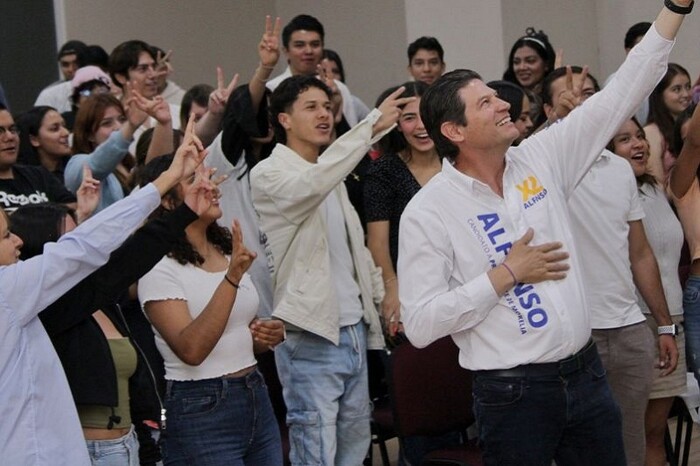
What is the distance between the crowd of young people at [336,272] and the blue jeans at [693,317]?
0.04 feet

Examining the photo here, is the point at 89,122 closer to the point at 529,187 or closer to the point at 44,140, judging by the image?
the point at 44,140

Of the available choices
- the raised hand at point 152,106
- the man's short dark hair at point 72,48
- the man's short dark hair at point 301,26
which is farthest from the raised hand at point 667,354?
the man's short dark hair at point 72,48

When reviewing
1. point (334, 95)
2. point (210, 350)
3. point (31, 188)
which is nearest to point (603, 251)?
point (210, 350)

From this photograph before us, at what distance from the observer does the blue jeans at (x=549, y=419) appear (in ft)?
11.5

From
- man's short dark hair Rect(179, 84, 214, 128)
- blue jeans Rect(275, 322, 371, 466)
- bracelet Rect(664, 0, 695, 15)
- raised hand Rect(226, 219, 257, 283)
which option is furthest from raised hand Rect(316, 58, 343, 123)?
bracelet Rect(664, 0, 695, 15)

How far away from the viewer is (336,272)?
15.9 ft

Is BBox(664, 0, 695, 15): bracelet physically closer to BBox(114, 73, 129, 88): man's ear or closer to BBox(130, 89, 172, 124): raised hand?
BBox(130, 89, 172, 124): raised hand

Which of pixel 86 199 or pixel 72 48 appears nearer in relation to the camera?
pixel 86 199

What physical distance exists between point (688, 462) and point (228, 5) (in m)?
5.12

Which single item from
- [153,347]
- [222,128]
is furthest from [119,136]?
[153,347]

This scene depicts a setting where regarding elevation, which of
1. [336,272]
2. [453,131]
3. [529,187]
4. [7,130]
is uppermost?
[7,130]

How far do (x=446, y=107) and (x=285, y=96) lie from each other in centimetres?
133

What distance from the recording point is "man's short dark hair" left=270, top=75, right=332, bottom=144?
4941 millimetres

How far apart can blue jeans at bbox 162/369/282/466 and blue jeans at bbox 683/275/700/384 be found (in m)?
1.89
